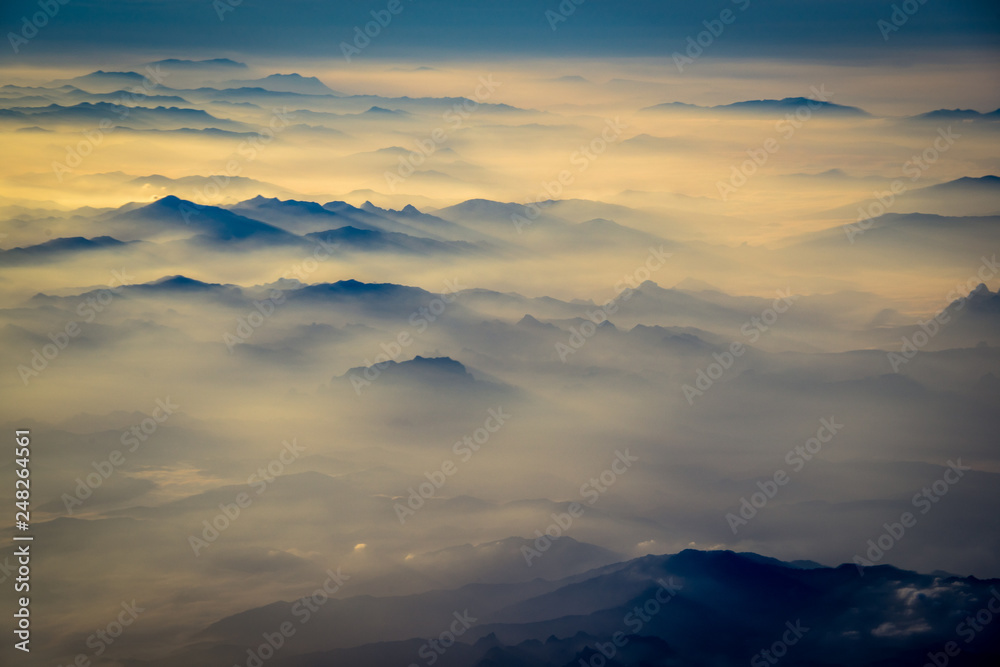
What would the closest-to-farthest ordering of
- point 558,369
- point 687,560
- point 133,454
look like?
point 687,560 < point 133,454 < point 558,369

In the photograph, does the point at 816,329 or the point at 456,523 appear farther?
the point at 816,329

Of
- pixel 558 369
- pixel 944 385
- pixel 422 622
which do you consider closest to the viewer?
pixel 422 622

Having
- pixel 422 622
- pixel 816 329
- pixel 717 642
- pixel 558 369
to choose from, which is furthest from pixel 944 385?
pixel 422 622

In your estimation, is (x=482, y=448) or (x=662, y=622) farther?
(x=482, y=448)

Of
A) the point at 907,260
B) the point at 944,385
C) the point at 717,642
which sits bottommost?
the point at 717,642

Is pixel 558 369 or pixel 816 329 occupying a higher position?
pixel 816 329

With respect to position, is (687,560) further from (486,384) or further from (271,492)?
(486,384)

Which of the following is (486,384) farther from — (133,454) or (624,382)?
(133,454)
